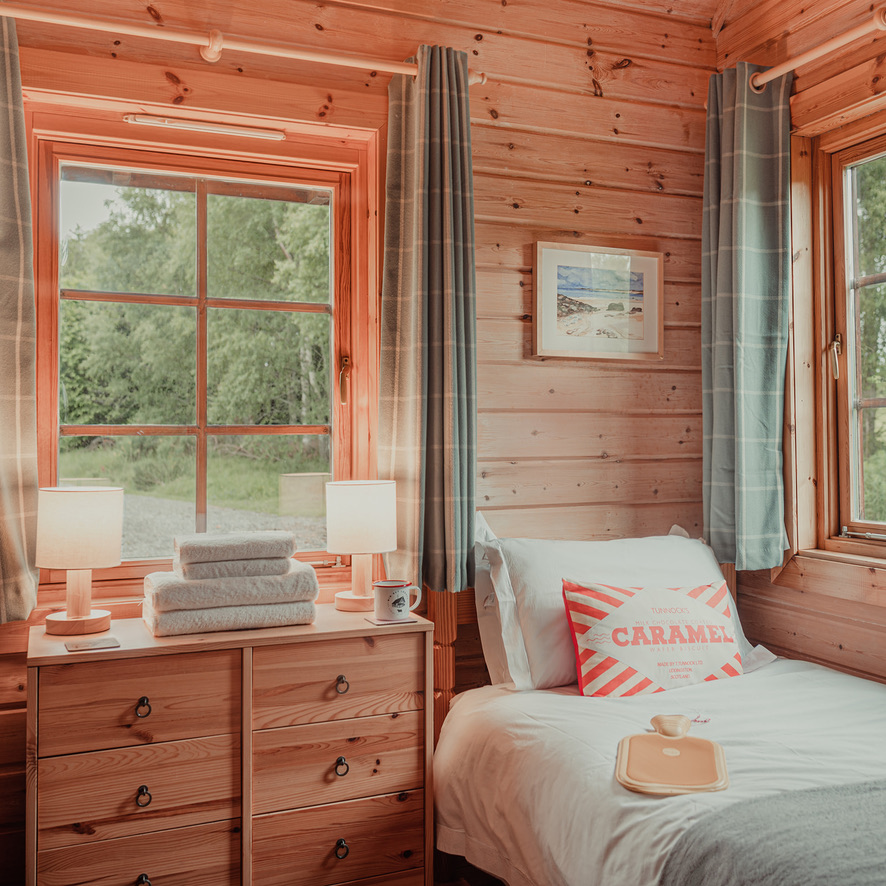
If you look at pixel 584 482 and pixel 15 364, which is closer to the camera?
pixel 15 364

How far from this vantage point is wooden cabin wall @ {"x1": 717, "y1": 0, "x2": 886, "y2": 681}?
221 cm

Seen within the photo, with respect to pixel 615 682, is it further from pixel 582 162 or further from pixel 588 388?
pixel 582 162

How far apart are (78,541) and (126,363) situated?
588mm

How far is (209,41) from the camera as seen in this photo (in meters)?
1.98

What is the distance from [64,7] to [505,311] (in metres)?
1.42

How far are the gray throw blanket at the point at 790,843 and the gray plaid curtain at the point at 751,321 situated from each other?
1151 mm

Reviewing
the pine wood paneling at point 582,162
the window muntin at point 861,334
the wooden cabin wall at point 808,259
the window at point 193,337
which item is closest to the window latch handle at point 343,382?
the window at point 193,337

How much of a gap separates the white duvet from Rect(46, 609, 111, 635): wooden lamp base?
90cm

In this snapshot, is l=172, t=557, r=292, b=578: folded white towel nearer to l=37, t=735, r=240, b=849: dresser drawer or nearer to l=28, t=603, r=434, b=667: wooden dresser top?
l=28, t=603, r=434, b=667: wooden dresser top

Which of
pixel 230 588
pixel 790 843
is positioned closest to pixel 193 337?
pixel 230 588

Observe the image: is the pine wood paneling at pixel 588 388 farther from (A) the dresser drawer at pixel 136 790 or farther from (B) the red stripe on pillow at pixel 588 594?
(A) the dresser drawer at pixel 136 790

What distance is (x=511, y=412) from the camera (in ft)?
8.04

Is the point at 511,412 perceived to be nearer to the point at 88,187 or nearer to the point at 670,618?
the point at 670,618

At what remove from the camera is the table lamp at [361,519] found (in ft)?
6.64
